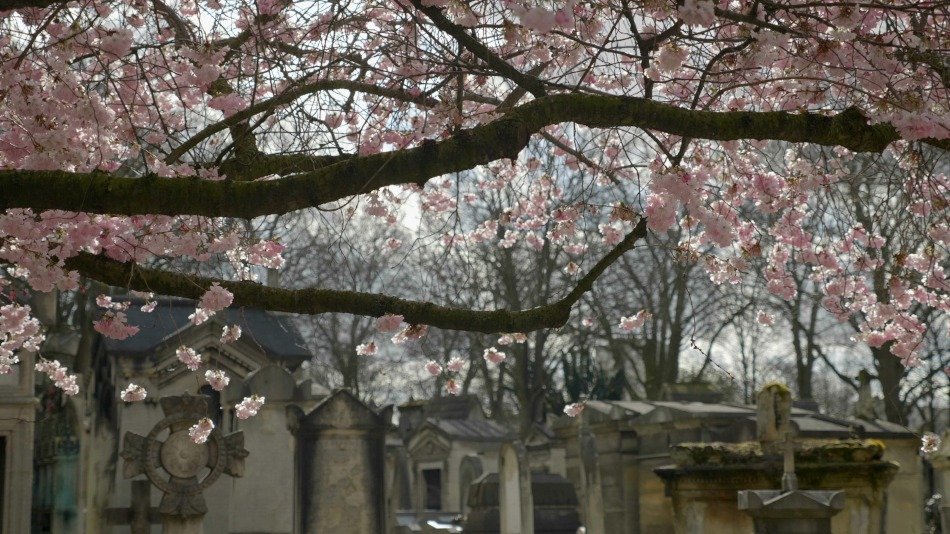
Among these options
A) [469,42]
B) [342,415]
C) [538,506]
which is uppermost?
[469,42]

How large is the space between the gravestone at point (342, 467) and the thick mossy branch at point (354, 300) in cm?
625

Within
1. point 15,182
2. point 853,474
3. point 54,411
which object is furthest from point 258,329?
point 15,182

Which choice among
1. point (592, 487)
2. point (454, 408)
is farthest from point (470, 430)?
point (592, 487)

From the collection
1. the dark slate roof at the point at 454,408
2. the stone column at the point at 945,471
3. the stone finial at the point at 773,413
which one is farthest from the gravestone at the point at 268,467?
the dark slate roof at the point at 454,408

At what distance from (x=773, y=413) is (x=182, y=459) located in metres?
5.63

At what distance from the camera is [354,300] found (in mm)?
5602

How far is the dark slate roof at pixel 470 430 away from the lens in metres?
27.9

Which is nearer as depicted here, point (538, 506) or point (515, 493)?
point (515, 493)

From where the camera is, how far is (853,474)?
32.7 ft

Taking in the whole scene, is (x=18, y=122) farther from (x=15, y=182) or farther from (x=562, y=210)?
(x=562, y=210)

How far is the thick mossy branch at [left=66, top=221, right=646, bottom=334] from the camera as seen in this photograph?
553cm

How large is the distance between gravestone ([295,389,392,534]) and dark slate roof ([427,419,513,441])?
1575cm

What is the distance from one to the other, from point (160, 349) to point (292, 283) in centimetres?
1674

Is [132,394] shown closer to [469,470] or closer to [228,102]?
[228,102]
